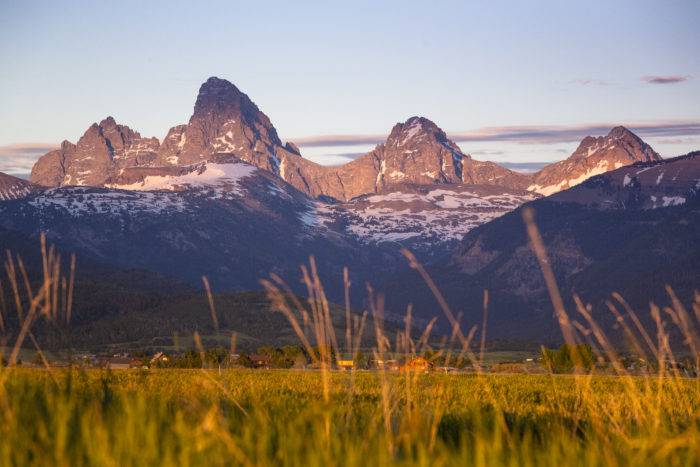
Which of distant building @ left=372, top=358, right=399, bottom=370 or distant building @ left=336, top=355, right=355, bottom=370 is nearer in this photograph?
distant building @ left=372, top=358, right=399, bottom=370

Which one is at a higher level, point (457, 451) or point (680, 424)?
point (457, 451)

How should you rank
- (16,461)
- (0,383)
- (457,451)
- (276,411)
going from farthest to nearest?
(276,411)
(0,383)
(457,451)
(16,461)

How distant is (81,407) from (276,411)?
316 centimetres

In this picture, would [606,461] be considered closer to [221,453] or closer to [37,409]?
[221,453]

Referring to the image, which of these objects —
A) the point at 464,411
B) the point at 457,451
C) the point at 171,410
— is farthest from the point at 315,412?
the point at 464,411

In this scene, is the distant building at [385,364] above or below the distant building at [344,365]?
above

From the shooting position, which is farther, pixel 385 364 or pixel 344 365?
pixel 344 365

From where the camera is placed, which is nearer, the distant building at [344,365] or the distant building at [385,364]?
the distant building at [385,364]

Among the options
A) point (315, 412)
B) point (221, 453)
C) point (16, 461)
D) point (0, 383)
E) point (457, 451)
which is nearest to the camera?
point (16, 461)

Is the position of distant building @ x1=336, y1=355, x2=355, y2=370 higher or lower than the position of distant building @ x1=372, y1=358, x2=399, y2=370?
lower

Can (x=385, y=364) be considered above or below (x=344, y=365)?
above

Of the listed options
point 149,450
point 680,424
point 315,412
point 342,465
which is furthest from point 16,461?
point 680,424

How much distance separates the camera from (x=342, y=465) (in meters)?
10.1

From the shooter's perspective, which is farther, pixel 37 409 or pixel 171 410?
pixel 171 410
